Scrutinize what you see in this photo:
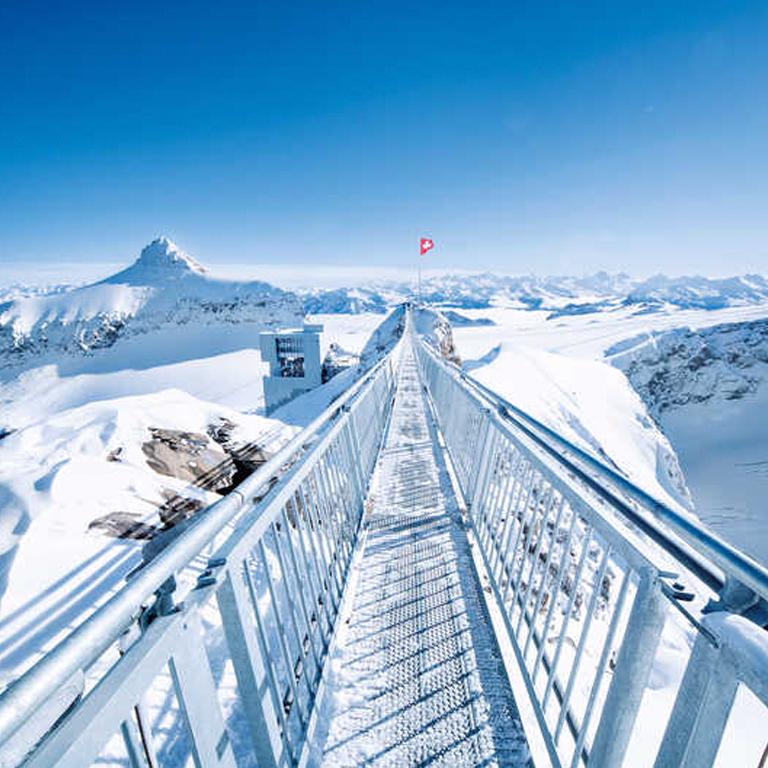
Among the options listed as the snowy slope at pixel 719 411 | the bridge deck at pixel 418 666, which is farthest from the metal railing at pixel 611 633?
the snowy slope at pixel 719 411

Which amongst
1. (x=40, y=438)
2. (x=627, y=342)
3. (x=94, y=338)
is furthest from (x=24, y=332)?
(x=627, y=342)

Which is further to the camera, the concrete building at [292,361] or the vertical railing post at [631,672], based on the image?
the concrete building at [292,361]

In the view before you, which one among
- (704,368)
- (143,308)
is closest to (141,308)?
(143,308)

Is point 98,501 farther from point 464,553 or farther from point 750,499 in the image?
point 750,499

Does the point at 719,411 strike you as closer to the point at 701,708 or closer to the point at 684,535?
the point at 684,535

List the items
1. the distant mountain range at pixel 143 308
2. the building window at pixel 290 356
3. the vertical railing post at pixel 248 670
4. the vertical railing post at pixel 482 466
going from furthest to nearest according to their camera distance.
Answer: the distant mountain range at pixel 143 308
the building window at pixel 290 356
the vertical railing post at pixel 482 466
the vertical railing post at pixel 248 670

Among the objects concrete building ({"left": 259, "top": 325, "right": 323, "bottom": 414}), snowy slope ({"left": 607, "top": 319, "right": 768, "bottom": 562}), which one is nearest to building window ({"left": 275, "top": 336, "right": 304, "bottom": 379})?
concrete building ({"left": 259, "top": 325, "right": 323, "bottom": 414})

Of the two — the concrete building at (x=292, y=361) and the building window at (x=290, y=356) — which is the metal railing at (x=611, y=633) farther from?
the building window at (x=290, y=356)
